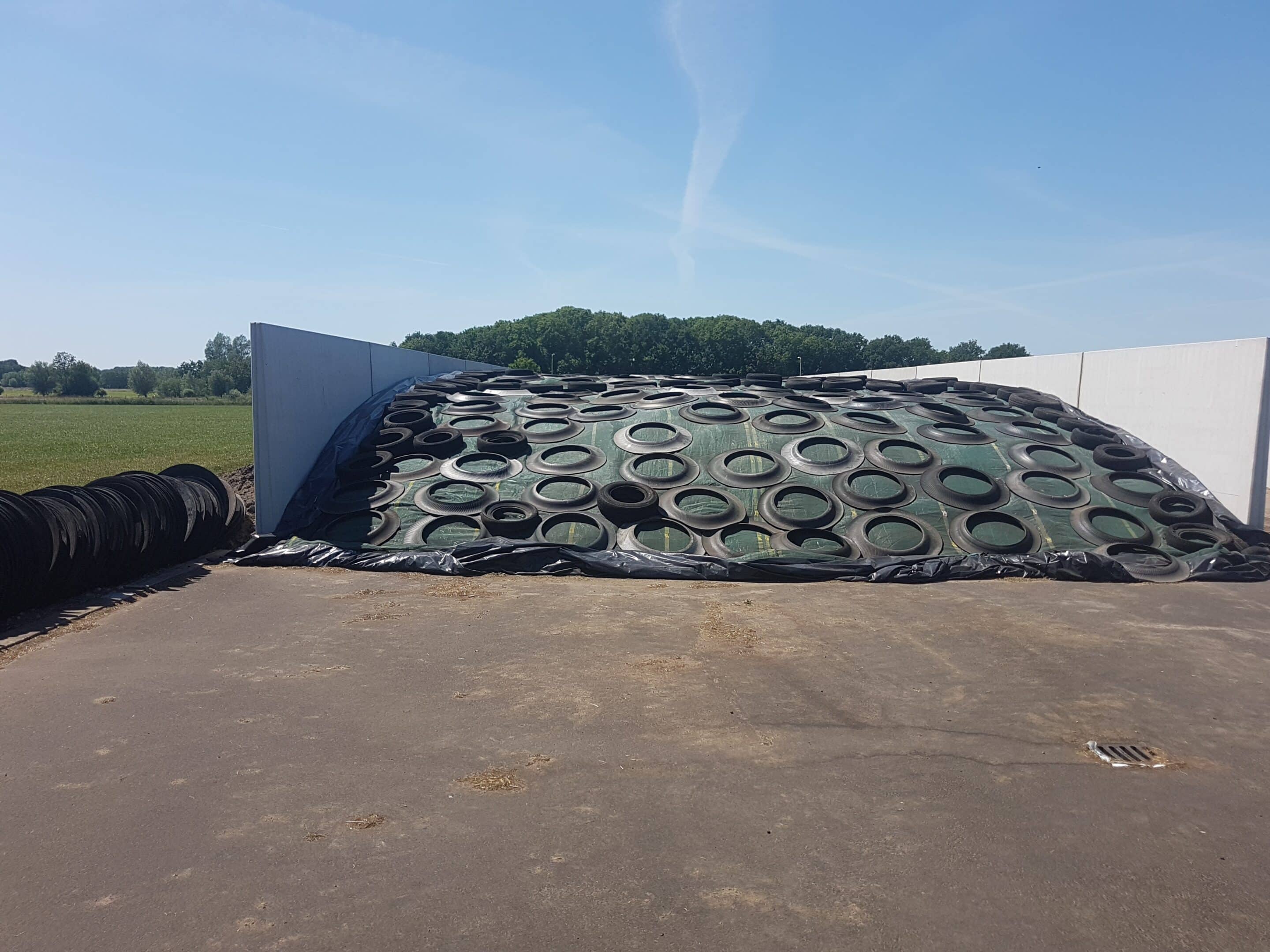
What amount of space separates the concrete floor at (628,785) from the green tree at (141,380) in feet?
334

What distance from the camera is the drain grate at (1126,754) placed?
192 inches

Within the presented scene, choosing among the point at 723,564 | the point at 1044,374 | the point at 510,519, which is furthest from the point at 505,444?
the point at 1044,374

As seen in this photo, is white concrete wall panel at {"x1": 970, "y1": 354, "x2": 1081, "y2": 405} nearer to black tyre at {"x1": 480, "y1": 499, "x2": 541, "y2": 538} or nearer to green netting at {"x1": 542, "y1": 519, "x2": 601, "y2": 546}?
green netting at {"x1": 542, "y1": 519, "x2": 601, "y2": 546}

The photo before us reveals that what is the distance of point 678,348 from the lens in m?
84.4

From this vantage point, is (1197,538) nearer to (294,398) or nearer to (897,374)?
(294,398)

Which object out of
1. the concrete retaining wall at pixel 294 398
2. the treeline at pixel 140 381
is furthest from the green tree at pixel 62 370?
the concrete retaining wall at pixel 294 398

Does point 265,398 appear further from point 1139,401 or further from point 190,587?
point 1139,401

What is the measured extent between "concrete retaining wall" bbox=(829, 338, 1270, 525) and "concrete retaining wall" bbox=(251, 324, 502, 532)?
48.3 ft

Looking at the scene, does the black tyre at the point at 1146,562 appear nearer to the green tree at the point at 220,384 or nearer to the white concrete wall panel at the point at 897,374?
the white concrete wall panel at the point at 897,374

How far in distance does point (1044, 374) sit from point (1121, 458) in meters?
4.67

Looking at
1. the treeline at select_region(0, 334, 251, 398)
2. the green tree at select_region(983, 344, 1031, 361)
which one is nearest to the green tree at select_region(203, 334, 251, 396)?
the treeline at select_region(0, 334, 251, 398)

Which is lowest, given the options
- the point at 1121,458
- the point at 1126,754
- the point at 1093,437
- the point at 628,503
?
the point at 1126,754

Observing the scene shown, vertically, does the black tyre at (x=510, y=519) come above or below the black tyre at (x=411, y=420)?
below

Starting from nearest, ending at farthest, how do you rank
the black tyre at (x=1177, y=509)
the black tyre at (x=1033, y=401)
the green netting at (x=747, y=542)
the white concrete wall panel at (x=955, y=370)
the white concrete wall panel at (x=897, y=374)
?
the green netting at (x=747, y=542)
the black tyre at (x=1177, y=509)
the black tyre at (x=1033, y=401)
the white concrete wall panel at (x=955, y=370)
the white concrete wall panel at (x=897, y=374)
